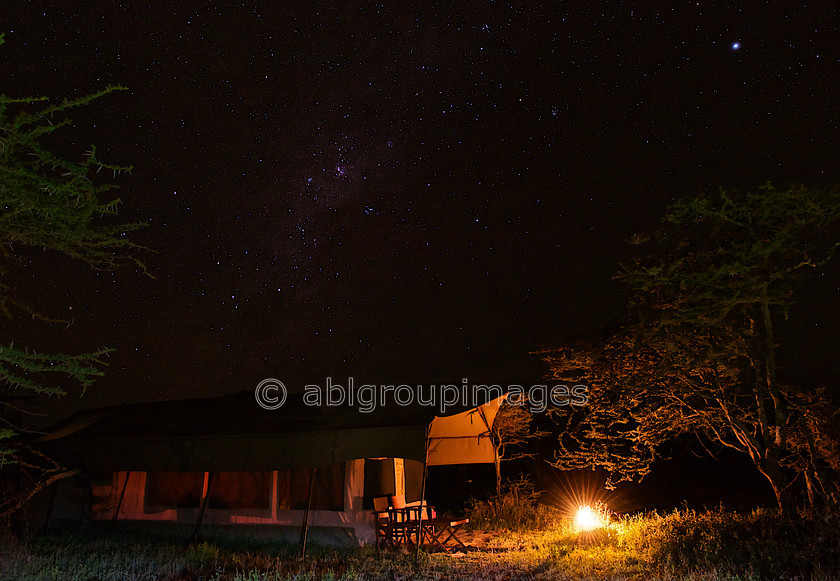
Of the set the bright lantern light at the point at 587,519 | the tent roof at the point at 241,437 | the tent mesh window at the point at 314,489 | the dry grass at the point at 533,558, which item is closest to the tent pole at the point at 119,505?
the tent roof at the point at 241,437

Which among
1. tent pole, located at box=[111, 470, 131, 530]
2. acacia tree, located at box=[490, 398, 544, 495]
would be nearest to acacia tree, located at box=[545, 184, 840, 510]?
acacia tree, located at box=[490, 398, 544, 495]

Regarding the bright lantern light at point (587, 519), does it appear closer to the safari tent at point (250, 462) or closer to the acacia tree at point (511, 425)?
the safari tent at point (250, 462)

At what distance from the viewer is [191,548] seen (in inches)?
427

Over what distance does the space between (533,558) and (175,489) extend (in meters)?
8.45

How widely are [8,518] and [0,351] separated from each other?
355 inches

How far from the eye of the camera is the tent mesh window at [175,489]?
1370 centimetres

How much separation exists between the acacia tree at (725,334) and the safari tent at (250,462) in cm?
339

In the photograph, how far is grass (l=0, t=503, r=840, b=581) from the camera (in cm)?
743

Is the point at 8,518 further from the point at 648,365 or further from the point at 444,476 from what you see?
the point at 444,476

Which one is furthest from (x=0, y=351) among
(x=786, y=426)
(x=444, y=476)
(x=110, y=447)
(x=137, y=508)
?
(x=444, y=476)

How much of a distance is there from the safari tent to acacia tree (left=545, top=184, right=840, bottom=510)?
133 inches

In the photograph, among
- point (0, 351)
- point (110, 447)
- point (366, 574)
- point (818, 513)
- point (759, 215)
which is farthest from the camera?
point (110, 447)

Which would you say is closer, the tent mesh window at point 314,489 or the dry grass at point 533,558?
the dry grass at point 533,558

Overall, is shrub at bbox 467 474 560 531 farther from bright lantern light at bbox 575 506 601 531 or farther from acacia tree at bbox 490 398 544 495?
acacia tree at bbox 490 398 544 495
